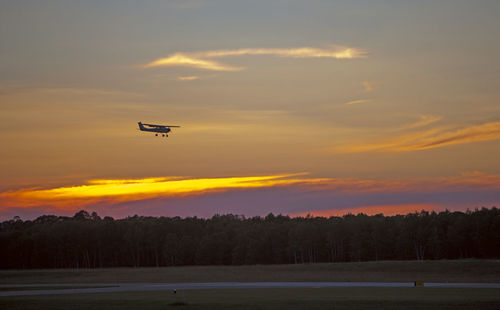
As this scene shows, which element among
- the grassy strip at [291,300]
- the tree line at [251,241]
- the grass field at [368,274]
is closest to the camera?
the grassy strip at [291,300]

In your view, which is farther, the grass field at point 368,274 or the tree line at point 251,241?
the tree line at point 251,241

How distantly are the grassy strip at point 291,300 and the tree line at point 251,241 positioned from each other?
277 feet

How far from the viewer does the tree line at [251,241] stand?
132m

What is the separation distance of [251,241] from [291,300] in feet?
365

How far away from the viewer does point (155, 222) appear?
18125 centimetres

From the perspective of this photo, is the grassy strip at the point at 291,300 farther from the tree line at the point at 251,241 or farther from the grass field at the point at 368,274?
the tree line at the point at 251,241

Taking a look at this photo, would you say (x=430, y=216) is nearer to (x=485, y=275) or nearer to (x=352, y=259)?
(x=352, y=259)

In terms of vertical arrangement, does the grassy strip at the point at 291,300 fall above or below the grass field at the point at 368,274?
above

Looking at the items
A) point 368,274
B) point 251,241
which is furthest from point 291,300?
point 251,241

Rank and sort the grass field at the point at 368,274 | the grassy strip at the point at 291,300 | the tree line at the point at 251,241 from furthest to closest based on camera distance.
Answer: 1. the tree line at the point at 251,241
2. the grass field at the point at 368,274
3. the grassy strip at the point at 291,300

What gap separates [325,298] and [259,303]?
571 centimetres

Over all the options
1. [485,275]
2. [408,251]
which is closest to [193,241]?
[408,251]

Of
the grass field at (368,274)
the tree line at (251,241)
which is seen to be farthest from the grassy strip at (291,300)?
the tree line at (251,241)

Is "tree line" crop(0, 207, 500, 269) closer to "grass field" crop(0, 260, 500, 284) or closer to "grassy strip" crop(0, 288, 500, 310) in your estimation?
"grass field" crop(0, 260, 500, 284)
